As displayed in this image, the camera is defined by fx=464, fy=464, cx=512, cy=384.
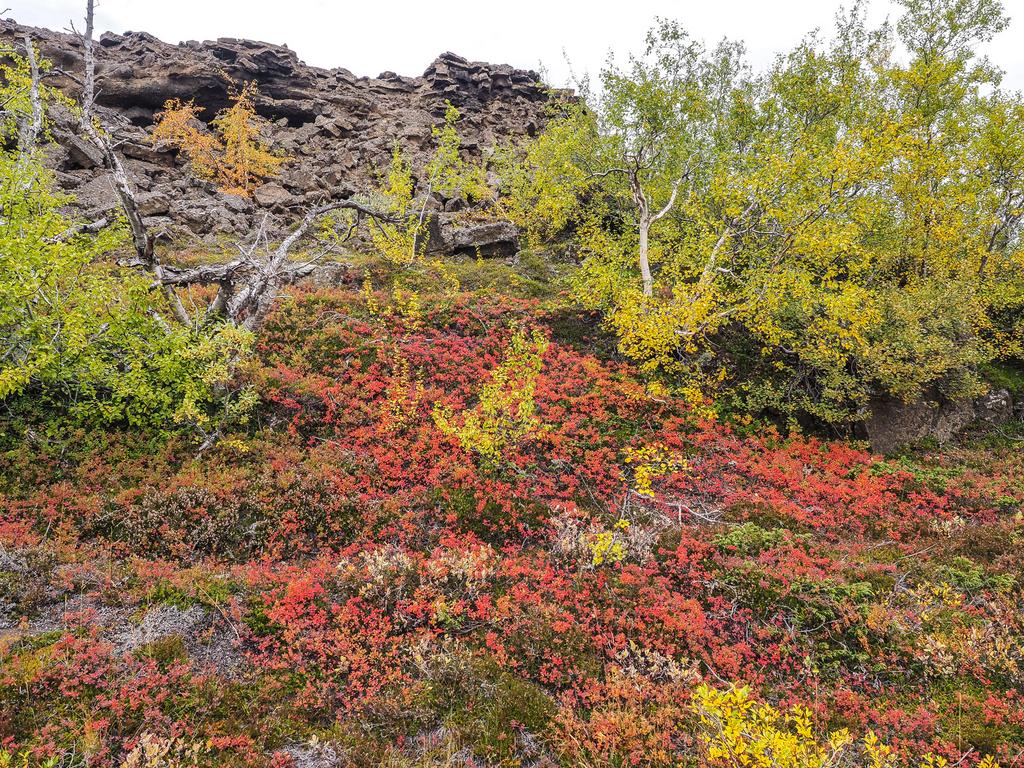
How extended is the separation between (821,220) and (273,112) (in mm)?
45106

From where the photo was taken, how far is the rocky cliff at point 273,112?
28.5m

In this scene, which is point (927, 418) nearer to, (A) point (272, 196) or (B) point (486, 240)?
(B) point (486, 240)

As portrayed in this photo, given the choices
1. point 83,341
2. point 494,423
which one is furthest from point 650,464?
point 83,341

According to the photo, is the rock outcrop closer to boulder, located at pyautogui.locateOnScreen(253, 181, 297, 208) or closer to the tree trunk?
the tree trunk

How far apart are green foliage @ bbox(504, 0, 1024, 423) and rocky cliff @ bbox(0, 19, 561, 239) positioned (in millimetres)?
10801

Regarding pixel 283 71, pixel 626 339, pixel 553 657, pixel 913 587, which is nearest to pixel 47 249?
pixel 553 657

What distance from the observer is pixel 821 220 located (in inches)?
677

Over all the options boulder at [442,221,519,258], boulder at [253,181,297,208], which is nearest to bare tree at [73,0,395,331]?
boulder at [442,221,519,258]

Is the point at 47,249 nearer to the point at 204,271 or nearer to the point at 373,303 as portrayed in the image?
the point at 204,271

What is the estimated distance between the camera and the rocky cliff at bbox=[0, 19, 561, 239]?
2847 centimetres

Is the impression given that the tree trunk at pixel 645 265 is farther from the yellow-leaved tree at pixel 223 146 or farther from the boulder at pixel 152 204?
the yellow-leaved tree at pixel 223 146

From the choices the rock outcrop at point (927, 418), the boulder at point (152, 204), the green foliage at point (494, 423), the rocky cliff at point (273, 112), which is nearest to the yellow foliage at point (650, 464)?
the green foliage at point (494, 423)

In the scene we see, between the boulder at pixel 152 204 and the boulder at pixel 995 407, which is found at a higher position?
the boulder at pixel 152 204

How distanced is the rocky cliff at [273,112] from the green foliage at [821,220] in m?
10.8
